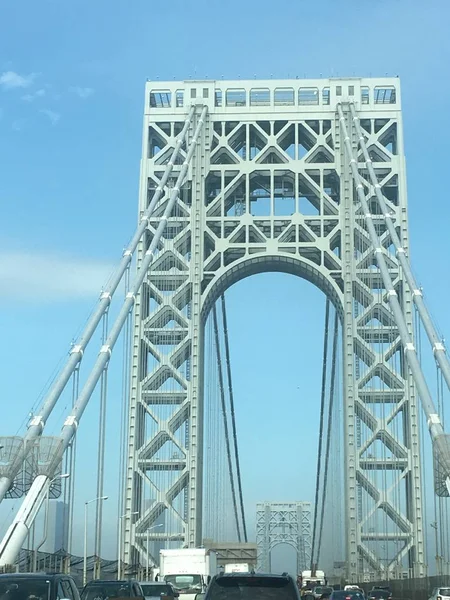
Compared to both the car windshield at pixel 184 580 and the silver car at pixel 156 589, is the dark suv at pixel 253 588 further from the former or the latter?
the car windshield at pixel 184 580

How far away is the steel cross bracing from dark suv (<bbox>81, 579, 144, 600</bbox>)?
14278 centimetres

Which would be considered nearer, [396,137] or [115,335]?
[115,335]

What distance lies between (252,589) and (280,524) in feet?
515

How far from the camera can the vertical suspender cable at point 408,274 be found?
45.1 m

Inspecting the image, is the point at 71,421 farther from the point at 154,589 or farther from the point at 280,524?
the point at 280,524

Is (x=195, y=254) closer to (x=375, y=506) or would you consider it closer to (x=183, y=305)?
(x=183, y=305)

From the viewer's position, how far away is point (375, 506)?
6016cm

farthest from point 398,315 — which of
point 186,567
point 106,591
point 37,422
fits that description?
point 106,591

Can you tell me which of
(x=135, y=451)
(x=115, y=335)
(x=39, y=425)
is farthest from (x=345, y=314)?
(x=39, y=425)

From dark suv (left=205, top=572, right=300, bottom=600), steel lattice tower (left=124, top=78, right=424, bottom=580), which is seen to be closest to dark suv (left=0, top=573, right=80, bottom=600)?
dark suv (left=205, top=572, right=300, bottom=600)

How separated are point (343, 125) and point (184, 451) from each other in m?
21.1

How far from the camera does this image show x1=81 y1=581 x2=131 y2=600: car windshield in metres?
25.8

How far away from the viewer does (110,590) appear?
26.0 m

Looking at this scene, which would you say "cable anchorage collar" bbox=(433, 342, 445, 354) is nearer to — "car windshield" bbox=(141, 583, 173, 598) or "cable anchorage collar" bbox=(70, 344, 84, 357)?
"cable anchorage collar" bbox=(70, 344, 84, 357)
